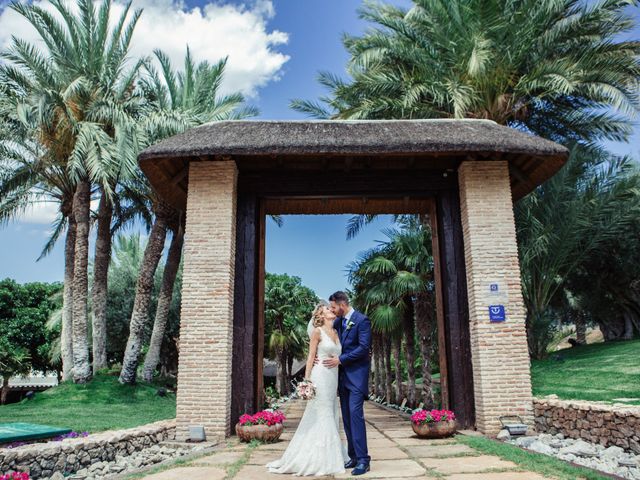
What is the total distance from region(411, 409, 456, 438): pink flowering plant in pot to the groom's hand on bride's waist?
245 cm

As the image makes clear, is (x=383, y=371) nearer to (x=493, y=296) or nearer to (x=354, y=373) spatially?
(x=493, y=296)

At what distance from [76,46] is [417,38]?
940 cm

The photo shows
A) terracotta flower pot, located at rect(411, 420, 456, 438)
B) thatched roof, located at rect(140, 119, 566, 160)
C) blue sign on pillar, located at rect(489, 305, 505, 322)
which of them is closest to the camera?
terracotta flower pot, located at rect(411, 420, 456, 438)

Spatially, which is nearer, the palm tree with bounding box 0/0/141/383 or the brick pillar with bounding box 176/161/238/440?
the brick pillar with bounding box 176/161/238/440

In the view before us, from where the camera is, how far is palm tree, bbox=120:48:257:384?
15141 millimetres

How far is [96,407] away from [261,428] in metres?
7.02

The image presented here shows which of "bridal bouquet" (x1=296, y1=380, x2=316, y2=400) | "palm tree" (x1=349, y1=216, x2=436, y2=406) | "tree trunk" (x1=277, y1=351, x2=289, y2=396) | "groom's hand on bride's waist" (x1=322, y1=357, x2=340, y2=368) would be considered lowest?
"tree trunk" (x1=277, y1=351, x2=289, y2=396)

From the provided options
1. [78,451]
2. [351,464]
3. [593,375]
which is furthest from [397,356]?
[351,464]

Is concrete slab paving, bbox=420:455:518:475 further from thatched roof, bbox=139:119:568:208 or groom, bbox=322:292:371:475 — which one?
thatched roof, bbox=139:119:568:208

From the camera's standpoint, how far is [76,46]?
14047 millimetres

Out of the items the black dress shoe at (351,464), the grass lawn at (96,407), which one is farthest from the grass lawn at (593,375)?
the grass lawn at (96,407)

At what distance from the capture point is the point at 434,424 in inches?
274

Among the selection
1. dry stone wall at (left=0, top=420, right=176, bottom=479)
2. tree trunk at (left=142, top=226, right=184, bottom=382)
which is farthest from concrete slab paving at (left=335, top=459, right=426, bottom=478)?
tree trunk at (left=142, top=226, right=184, bottom=382)

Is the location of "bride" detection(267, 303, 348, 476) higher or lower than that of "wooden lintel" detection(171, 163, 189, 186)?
lower
